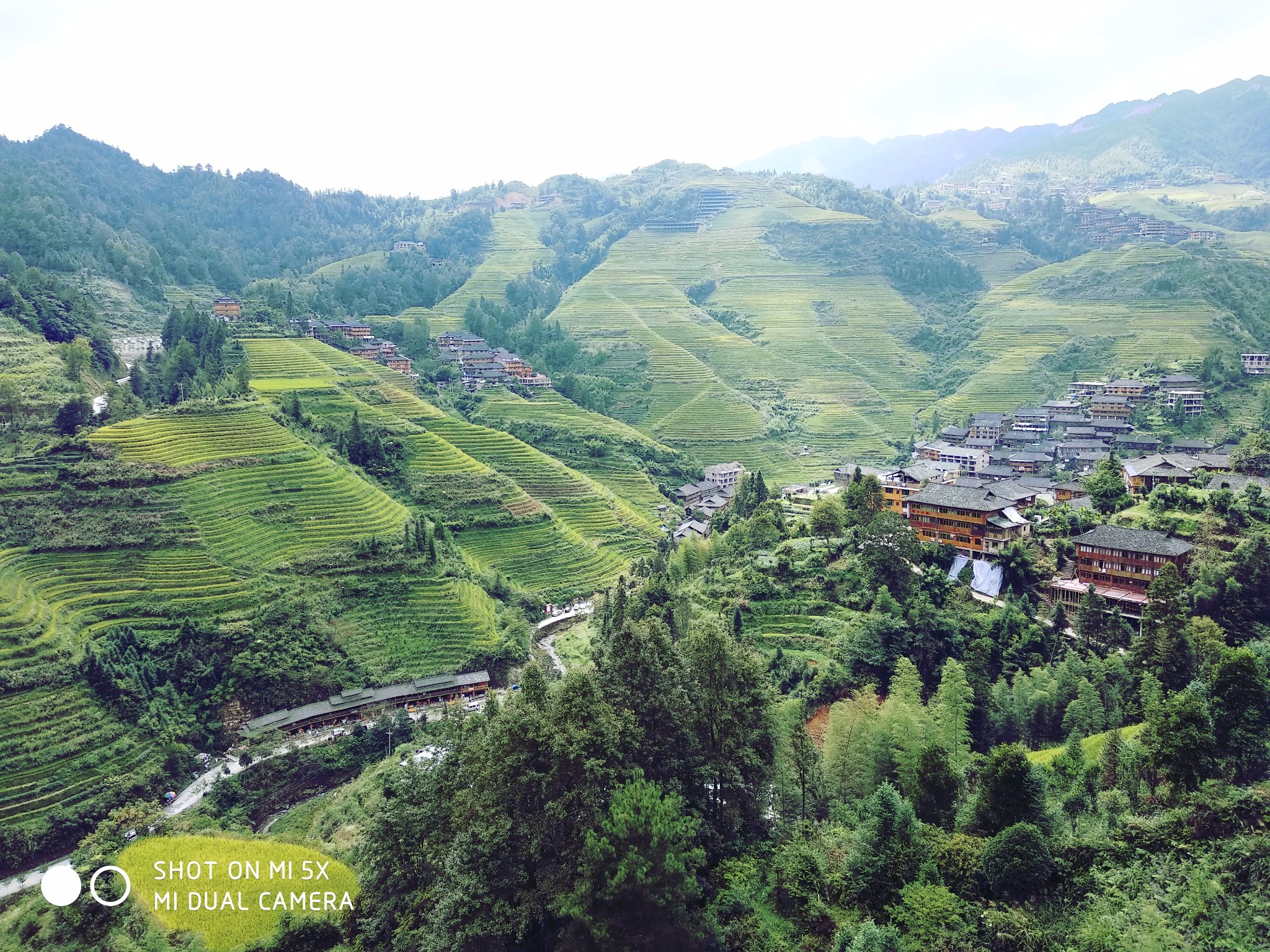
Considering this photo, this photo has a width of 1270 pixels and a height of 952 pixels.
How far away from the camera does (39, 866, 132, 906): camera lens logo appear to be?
70.8 feet

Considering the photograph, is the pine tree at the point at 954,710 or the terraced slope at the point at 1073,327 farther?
the terraced slope at the point at 1073,327

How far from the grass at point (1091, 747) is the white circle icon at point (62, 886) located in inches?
1029

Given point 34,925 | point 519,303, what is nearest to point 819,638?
point 34,925

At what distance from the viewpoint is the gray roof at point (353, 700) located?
33.7 meters

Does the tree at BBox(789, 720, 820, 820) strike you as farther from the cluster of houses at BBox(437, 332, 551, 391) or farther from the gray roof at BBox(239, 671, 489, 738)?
the cluster of houses at BBox(437, 332, 551, 391)

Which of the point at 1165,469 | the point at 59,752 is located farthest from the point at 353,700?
the point at 1165,469

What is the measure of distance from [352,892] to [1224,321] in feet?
264

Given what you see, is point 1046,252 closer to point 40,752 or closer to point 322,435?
point 322,435

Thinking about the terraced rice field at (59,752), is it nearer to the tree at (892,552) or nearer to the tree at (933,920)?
the tree at (933,920)

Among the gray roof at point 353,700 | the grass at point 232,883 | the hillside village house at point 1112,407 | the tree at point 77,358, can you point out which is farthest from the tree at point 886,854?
the hillside village house at point 1112,407

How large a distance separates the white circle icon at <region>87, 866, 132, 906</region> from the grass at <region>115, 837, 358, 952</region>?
0.26 metres

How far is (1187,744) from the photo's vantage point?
52.8 ft

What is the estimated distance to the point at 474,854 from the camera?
15.9 metres

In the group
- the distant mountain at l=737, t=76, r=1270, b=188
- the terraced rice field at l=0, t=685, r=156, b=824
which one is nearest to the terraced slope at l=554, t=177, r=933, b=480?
the terraced rice field at l=0, t=685, r=156, b=824
